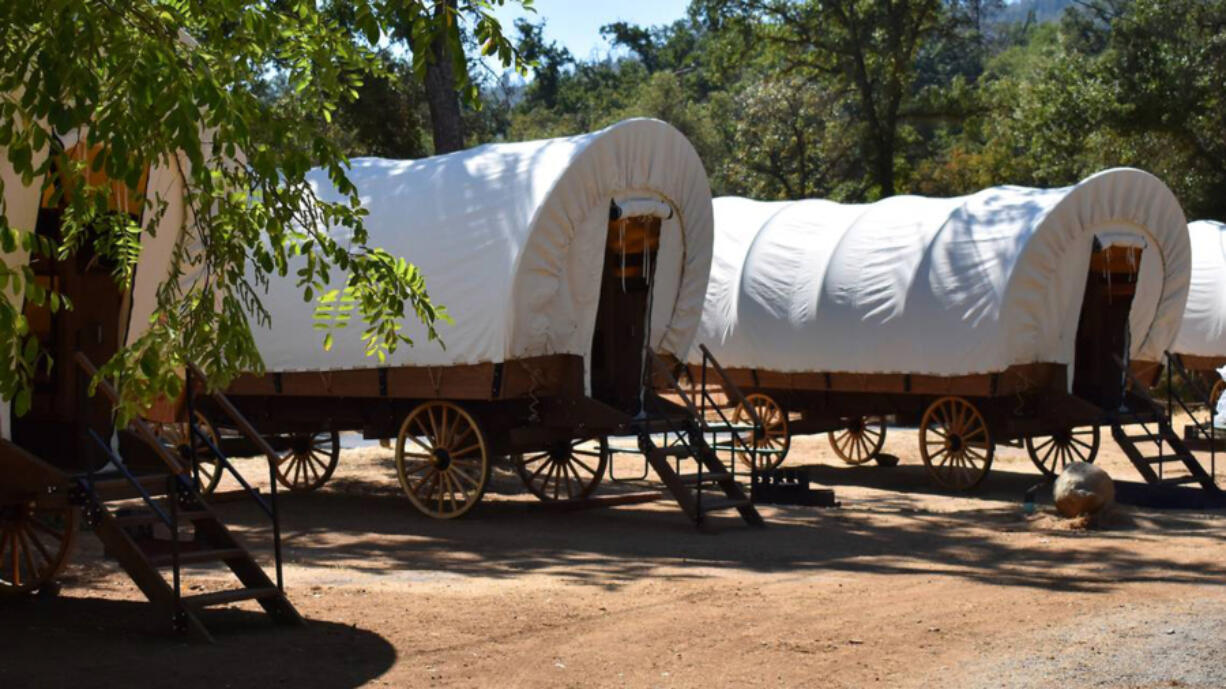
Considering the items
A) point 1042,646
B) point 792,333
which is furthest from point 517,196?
point 1042,646

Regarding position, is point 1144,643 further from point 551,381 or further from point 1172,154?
point 1172,154

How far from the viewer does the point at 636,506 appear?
588 inches

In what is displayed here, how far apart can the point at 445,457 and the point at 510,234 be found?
212cm

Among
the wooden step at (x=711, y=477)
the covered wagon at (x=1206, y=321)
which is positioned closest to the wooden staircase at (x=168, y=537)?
the wooden step at (x=711, y=477)

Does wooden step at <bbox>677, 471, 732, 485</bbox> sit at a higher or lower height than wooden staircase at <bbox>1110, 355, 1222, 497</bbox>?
lower

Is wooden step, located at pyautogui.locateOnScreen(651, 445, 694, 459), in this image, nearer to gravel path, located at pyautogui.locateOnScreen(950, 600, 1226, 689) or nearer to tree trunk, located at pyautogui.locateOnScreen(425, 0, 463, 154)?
gravel path, located at pyautogui.locateOnScreen(950, 600, 1226, 689)

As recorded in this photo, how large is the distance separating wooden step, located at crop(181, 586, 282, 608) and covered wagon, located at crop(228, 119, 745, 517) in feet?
13.9

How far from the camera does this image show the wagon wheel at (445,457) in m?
13.2

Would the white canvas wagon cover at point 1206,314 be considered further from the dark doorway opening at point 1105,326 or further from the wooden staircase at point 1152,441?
the wooden staircase at point 1152,441

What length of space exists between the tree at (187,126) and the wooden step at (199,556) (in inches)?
64.6

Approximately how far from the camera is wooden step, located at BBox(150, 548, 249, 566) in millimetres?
7836

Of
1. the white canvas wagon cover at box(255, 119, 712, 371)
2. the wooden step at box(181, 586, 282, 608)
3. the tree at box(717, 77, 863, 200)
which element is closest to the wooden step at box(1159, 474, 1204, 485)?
the white canvas wagon cover at box(255, 119, 712, 371)

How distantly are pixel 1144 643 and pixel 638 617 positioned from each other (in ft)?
8.81

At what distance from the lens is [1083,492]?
12.9 m
